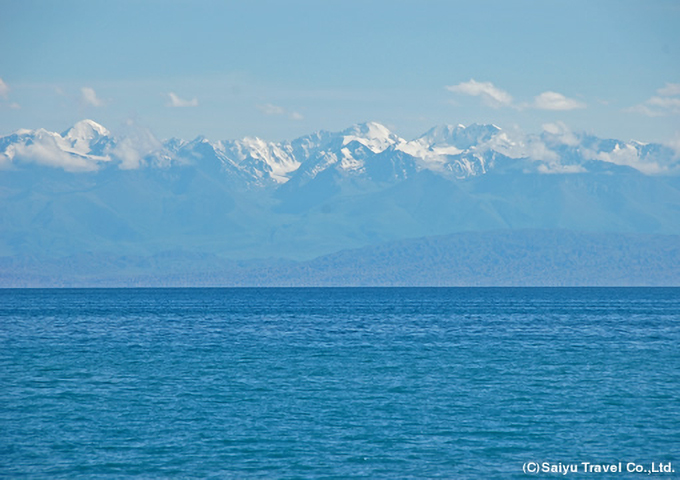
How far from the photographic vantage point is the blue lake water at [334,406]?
40219 mm

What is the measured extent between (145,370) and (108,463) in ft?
85.6

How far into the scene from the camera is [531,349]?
264 feet

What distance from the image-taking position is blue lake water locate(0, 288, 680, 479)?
40219 mm

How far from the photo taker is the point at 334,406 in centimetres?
5169

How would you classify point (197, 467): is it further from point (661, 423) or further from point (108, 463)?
point (661, 423)

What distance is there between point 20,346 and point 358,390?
37713mm

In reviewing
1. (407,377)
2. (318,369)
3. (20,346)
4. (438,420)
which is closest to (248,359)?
(318,369)

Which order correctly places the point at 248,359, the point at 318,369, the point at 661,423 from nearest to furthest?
the point at 661,423 → the point at 318,369 → the point at 248,359

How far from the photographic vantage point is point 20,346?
274ft

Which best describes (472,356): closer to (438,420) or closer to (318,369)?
(318,369)

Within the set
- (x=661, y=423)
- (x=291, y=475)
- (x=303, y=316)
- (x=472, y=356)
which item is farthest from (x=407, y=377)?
(x=303, y=316)

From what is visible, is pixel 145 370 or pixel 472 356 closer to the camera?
pixel 145 370

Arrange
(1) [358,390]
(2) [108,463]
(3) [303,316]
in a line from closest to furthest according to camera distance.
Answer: (2) [108,463] < (1) [358,390] < (3) [303,316]

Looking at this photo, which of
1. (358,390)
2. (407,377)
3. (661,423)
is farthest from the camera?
(407,377)
